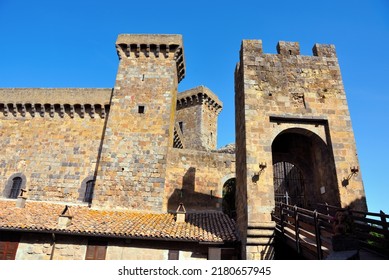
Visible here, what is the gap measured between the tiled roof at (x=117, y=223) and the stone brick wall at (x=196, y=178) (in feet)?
5.57

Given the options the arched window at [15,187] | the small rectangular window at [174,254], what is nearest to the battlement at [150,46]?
the arched window at [15,187]

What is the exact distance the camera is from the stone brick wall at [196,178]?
14992 millimetres

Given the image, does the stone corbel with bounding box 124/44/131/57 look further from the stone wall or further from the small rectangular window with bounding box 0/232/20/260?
the small rectangular window with bounding box 0/232/20/260

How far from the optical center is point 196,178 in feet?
51.4

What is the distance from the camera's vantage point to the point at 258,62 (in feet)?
35.1

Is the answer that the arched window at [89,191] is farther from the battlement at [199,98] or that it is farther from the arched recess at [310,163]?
the battlement at [199,98]

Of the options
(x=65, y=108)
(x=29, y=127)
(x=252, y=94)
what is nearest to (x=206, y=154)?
(x=252, y=94)

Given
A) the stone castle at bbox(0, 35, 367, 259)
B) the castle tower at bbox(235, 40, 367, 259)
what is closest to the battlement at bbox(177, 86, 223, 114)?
the stone castle at bbox(0, 35, 367, 259)

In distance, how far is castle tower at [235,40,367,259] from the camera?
850 cm

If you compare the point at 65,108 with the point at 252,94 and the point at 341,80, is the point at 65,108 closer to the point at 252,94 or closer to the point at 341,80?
the point at 252,94

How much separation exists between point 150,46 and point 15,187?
12.2 meters
